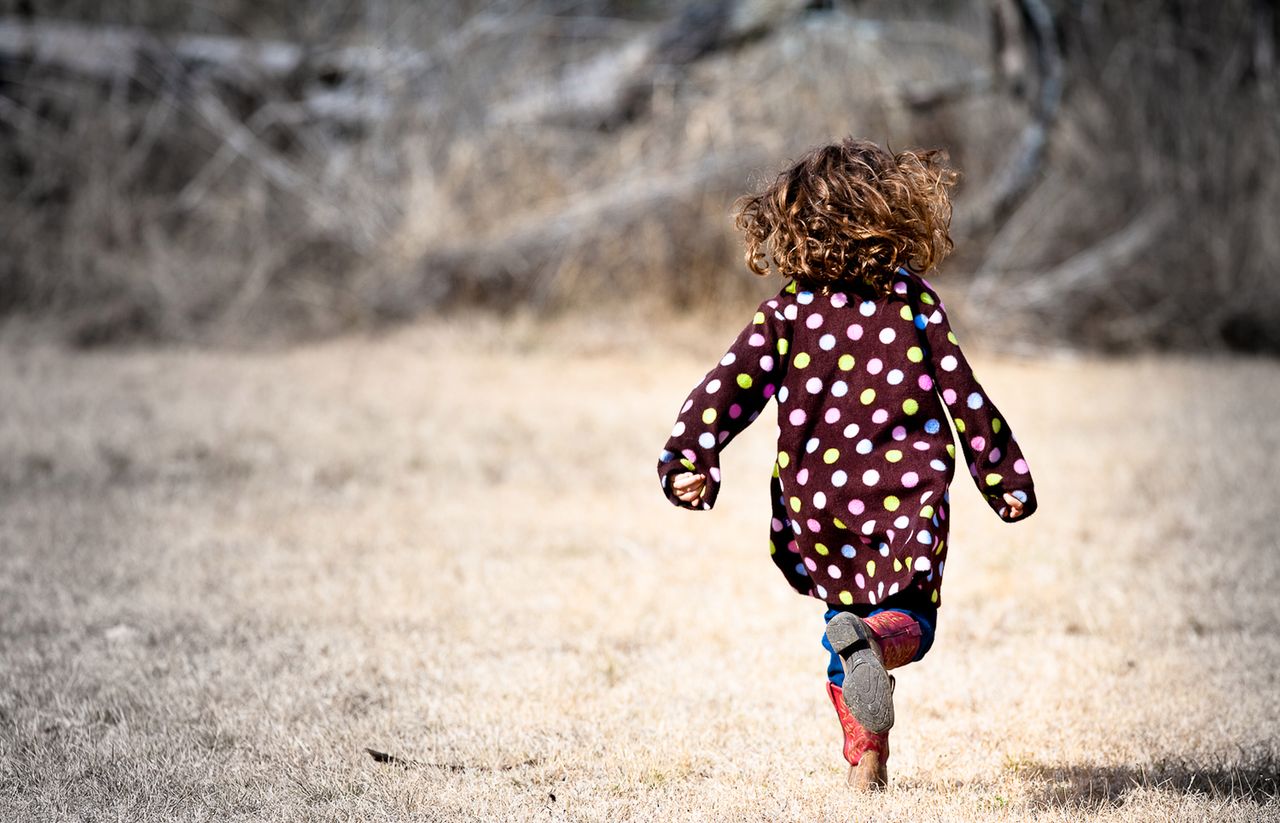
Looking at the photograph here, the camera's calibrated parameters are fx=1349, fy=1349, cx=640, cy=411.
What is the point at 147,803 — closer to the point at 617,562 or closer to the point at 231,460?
the point at 617,562

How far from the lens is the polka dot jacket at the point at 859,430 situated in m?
2.92

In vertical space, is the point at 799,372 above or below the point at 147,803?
above

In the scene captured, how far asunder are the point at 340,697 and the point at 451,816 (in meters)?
0.91

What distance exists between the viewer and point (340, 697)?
12.3 ft

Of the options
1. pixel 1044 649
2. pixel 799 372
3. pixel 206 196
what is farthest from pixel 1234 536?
pixel 206 196

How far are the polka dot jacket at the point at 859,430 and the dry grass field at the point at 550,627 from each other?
566 millimetres

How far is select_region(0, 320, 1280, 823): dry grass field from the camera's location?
10.3 ft

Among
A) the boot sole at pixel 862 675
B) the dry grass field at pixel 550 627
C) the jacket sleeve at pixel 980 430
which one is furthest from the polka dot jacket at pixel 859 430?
the dry grass field at pixel 550 627

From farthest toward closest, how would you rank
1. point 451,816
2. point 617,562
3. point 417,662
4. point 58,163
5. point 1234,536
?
point 58,163 < point 1234,536 < point 617,562 < point 417,662 < point 451,816

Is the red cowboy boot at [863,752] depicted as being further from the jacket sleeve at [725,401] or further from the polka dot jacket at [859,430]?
the jacket sleeve at [725,401]

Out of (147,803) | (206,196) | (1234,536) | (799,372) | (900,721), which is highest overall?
(206,196)

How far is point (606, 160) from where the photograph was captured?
10.6 m

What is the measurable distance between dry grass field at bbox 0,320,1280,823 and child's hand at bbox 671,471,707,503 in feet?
2.29

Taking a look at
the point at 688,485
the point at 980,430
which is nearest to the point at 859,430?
the point at 980,430
